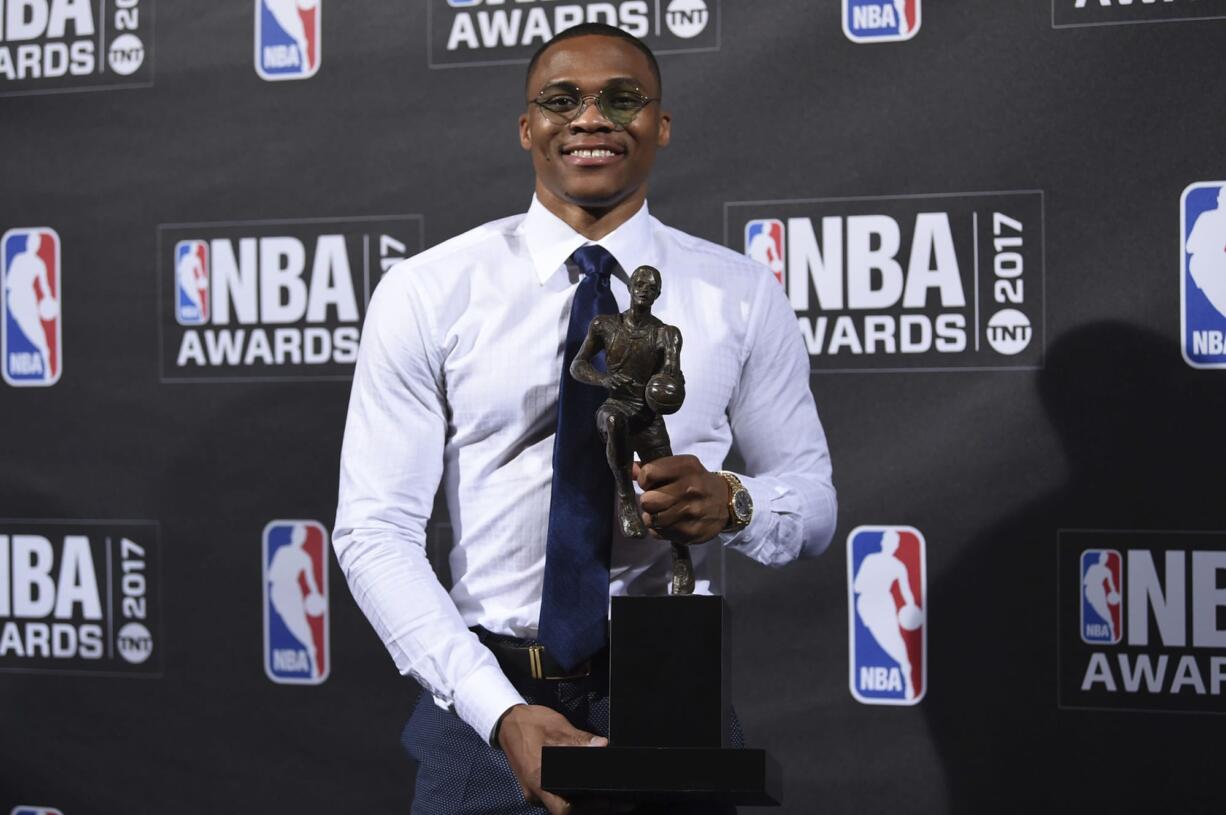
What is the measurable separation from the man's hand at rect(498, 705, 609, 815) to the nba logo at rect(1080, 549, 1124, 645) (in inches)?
50.9

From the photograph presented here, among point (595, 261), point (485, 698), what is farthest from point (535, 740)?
point (595, 261)

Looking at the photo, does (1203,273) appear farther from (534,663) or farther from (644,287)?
(534,663)

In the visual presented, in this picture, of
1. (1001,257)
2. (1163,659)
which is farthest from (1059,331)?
(1163,659)

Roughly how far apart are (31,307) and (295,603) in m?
0.86

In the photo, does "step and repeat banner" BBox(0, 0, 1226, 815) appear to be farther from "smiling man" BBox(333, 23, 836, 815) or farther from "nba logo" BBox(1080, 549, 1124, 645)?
"smiling man" BBox(333, 23, 836, 815)

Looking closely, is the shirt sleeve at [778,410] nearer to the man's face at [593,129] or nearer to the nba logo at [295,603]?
the man's face at [593,129]

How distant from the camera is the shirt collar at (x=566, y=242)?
5.82 ft

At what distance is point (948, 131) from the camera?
256 cm

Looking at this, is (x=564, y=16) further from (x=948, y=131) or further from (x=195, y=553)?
(x=195, y=553)

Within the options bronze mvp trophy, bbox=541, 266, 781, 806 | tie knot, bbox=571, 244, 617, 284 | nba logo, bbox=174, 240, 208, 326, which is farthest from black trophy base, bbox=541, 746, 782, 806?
nba logo, bbox=174, 240, 208, 326

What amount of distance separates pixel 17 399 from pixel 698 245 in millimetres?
1780

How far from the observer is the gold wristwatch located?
5.14 feet

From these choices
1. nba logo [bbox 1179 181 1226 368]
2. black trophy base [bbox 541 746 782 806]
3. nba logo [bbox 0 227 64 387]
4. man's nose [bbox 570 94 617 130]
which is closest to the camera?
black trophy base [bbox 541 746 782 806]

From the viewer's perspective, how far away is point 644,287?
1506 mm
